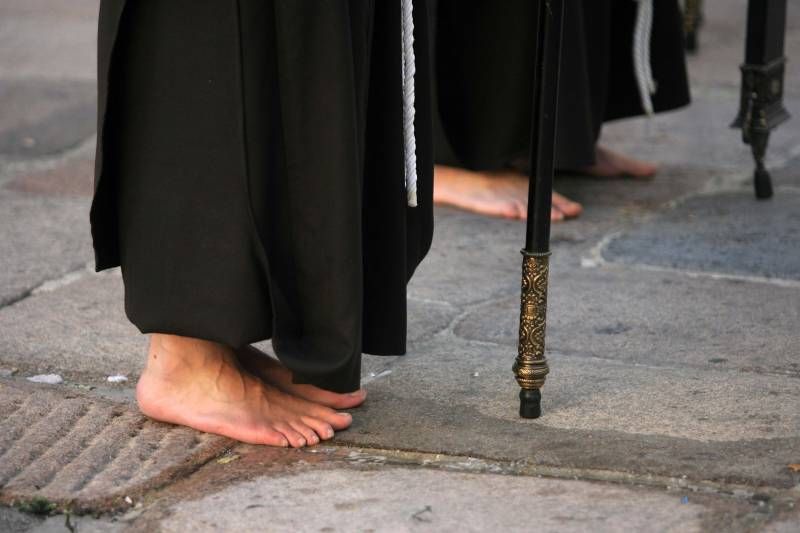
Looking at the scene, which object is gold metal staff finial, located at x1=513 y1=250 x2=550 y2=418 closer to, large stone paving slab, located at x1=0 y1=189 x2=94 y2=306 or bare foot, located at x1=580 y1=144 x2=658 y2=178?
large stone paving slab, located at x1=0 y1=189 x2=94 y2=306

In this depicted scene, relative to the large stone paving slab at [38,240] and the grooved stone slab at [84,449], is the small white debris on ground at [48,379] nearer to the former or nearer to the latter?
the grooved stone slab at [84,449]

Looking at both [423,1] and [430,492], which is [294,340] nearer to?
[430,492]

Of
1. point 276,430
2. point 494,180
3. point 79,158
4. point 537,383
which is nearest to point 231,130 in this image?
point 276,430

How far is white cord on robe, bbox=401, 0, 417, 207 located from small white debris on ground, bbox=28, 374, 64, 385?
27.3 inches

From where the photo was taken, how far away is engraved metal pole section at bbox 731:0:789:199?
10.2ft

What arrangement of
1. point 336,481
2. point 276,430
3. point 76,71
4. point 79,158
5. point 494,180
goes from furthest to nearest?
1. point 76,71
2. point 79,158
3. point 494,180
4. point 276,430
5. point 336,481

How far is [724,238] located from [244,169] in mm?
1528

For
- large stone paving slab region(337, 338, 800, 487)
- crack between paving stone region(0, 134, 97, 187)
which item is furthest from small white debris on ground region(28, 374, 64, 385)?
crack between paving stone region(0, 134, 97, 187)

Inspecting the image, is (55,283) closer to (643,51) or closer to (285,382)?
(285,382)

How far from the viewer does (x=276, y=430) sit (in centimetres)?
190

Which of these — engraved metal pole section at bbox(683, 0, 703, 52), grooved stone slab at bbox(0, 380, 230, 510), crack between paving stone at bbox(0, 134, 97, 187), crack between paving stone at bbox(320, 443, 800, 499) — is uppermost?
engraved metal pole section at bbox(683, 0, 703, 52)

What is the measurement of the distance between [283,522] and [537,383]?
0.48 m

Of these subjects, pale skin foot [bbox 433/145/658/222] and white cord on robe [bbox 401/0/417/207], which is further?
pale skin foot [bbox 433/145/658/222]

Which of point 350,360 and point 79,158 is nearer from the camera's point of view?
point 350,360
